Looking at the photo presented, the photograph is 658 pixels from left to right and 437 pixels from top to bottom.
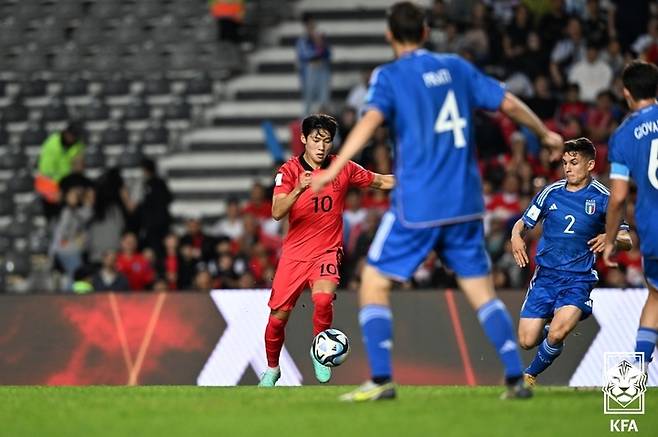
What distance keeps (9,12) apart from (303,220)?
58.9 ft

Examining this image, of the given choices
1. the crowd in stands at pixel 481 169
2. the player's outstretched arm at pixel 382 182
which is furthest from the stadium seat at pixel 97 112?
the player's outstretched arm at pixel 382 182

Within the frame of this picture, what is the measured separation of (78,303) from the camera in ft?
53.3

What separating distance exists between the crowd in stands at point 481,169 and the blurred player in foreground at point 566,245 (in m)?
5.55

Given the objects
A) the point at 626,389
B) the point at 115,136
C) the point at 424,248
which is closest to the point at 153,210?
the point at 115,136

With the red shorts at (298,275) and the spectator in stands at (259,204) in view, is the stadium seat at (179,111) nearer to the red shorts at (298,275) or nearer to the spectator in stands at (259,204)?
the spectator in stands at (259,204)

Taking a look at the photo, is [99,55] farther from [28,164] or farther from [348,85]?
[348,85]

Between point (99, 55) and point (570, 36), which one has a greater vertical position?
point (570, 36)

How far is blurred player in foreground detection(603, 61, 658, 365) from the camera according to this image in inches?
390

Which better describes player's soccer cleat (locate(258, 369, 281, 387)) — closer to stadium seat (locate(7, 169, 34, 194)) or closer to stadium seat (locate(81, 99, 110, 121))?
stadium seat (locate(7, 169, 34, 194))

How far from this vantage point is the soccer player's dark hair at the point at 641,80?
9953mm

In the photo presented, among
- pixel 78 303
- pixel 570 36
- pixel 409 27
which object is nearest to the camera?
pixel 409 27

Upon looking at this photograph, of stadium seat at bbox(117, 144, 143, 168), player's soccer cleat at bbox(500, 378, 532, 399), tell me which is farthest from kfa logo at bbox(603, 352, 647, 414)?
stadium seat at bbox(117, 144, 143, 168)

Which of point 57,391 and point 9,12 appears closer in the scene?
point 57,391

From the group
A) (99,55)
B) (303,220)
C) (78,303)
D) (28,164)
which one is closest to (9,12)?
(99,55)
